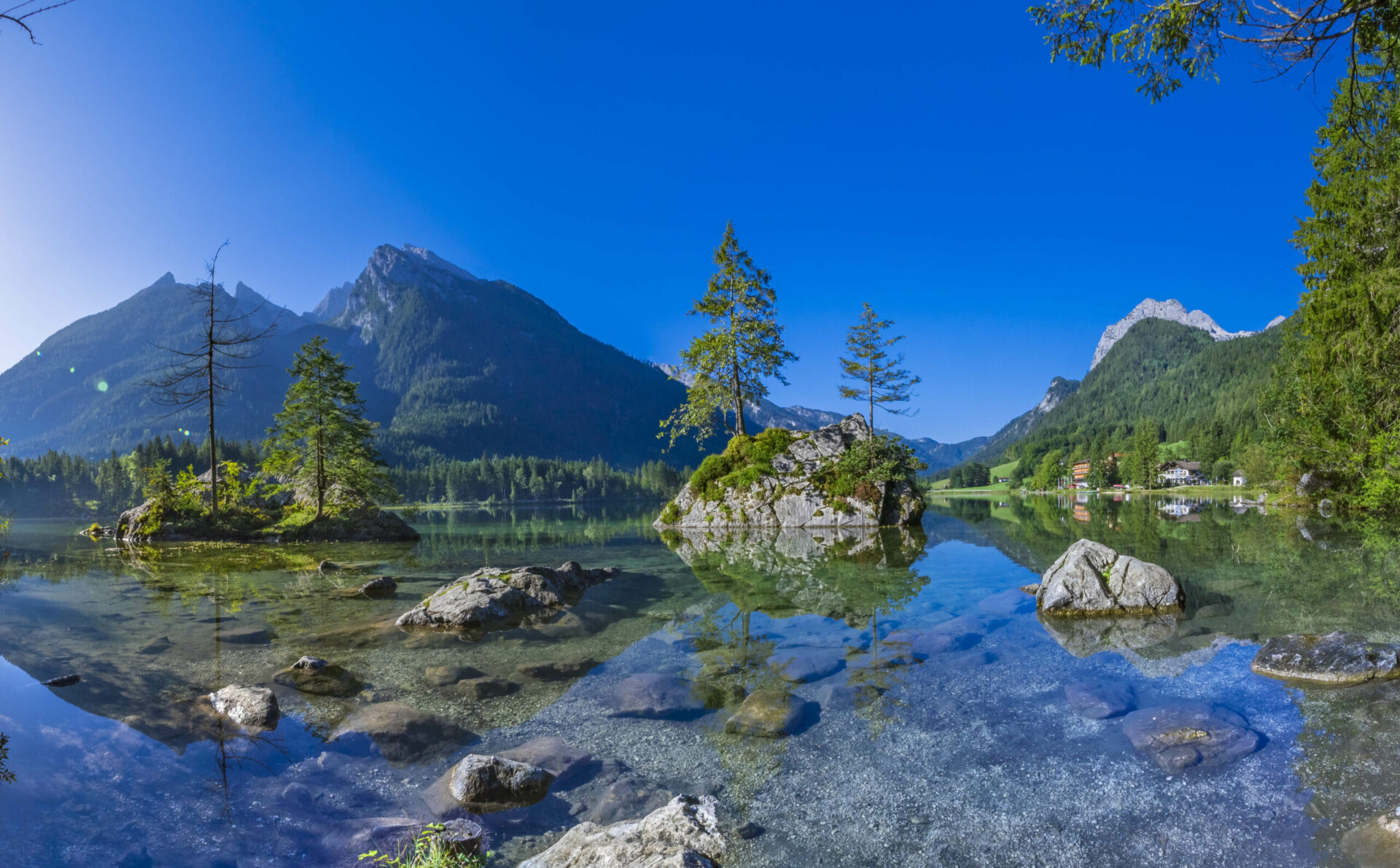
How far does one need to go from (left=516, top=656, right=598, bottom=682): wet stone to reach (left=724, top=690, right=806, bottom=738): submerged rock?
10.3ft

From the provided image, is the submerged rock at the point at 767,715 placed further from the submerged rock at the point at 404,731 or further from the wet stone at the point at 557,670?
the submerged rock at the point at 404,731

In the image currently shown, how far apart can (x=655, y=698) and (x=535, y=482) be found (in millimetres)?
173347

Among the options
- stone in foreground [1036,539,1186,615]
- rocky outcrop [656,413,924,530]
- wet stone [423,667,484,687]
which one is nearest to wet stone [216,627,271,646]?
wet stone [423,667,484,687]

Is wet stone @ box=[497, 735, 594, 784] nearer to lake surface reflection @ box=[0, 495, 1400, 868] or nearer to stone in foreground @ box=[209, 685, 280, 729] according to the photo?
lake surface reflection @ box=[0, 495, 1400, 868]

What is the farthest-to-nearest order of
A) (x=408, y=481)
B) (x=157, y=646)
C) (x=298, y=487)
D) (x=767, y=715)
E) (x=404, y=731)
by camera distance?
1. (x=408, y=481)
2. (x=298, y=487)
3. (x=157, y=646)
4. (x=767, y=715)
5. (x=404, y=731)

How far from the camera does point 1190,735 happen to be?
6.57m

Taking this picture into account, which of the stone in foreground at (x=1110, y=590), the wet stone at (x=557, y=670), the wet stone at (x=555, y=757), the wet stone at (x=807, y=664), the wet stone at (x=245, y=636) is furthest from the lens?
the stone in foreground at (x=1110, y=590)

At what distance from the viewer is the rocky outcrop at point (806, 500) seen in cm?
3691

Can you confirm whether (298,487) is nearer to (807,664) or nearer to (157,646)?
(157,646)

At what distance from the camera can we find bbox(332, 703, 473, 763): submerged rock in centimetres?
686

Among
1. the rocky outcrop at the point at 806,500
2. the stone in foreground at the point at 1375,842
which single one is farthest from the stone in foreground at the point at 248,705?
the rocky outcrop at the point at 806,500

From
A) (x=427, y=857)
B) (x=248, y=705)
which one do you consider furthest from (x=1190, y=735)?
(x=248, y=705)

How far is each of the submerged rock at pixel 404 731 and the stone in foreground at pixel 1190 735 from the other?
789cm

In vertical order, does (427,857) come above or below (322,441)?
below
